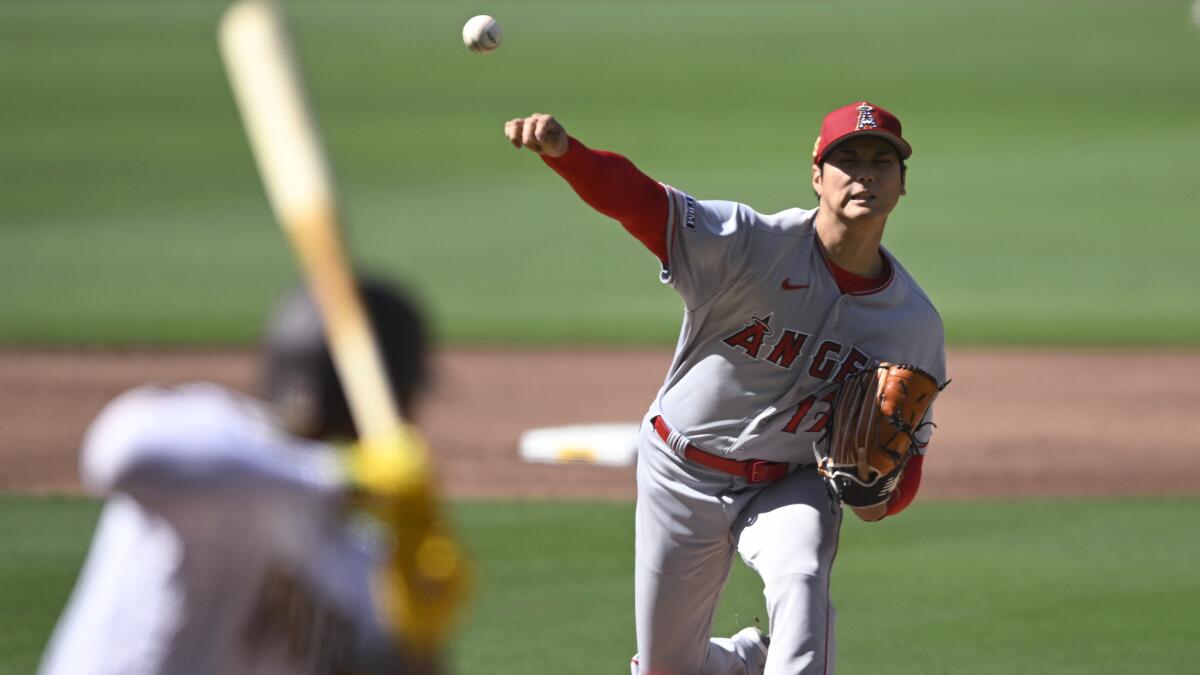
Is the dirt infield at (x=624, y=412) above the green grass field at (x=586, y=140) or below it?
below

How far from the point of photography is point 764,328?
5.14 m

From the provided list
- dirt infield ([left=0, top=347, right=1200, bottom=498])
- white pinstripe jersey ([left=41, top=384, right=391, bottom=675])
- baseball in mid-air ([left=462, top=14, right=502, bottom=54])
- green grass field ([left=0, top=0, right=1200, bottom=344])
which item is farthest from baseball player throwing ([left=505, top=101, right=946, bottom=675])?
green grass field ([left=0, top=0, right=1200, bottom=344])

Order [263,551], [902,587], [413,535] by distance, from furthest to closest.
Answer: [902,587], [263,551], [413,535]

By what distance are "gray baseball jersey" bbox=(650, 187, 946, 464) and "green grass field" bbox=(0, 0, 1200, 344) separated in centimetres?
946

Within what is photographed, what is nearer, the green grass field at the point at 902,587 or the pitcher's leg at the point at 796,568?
the pitcher's leg at the point at 796,568

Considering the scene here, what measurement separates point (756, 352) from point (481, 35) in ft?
5.72

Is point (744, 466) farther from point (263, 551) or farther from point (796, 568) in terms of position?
point (263, 551)

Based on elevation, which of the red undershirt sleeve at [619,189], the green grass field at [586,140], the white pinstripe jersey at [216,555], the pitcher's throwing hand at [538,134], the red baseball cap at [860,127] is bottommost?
the white pinstripe jersey at [216,555]

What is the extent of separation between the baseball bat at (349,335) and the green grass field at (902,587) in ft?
13.3

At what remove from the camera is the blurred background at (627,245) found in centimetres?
756

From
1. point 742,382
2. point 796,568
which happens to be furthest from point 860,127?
point 796,568

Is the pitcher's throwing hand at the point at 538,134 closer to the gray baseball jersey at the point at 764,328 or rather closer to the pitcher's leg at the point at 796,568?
the gray baseball jersey at the point at 764,328

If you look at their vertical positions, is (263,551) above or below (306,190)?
below

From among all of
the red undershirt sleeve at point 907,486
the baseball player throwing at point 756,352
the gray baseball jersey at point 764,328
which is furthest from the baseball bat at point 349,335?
the red undershirt sleeve at point 907,486
